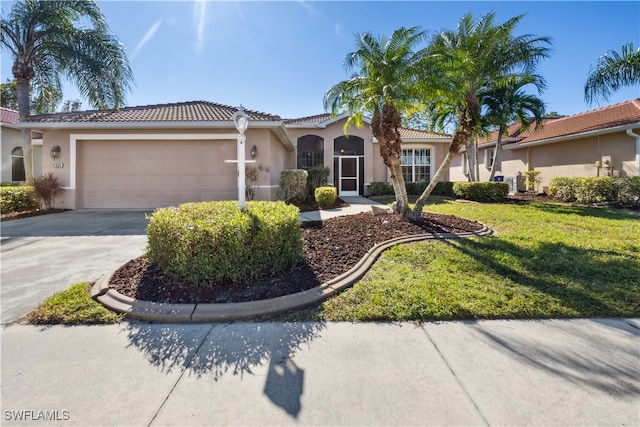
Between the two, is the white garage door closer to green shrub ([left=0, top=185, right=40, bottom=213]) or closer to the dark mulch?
green shrub ([left=0, top=185, right=40, bottom=213])

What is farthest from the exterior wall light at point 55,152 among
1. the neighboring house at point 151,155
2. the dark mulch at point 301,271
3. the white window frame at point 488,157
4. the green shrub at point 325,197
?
the white window frame at point 488,157

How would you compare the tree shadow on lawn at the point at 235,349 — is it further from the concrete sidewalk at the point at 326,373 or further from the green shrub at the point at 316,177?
the green shrub at the point at 316,177

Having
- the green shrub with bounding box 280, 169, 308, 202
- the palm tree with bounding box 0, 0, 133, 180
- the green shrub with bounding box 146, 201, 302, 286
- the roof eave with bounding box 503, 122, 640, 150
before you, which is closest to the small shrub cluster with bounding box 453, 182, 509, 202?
the roof eave with bounding box 503, 122, 640, 150

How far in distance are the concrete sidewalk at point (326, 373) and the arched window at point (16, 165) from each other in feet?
67.6

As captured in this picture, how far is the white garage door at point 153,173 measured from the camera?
1133 centimetres

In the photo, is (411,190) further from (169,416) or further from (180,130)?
(169,416)

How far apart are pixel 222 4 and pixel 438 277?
9145mm

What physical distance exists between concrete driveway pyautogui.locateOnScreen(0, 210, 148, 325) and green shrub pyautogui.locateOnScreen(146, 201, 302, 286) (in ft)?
4.44

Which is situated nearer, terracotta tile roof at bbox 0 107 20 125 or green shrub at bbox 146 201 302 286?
green shrub at bbox 146 201 302 286

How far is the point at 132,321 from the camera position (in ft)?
10.3

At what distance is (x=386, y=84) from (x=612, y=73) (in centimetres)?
1097

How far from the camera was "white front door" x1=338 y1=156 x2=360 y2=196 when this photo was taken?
17.2 m

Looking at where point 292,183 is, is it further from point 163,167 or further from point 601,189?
point 601,189

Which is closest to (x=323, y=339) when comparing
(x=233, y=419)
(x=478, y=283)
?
(x=233, y=419)
